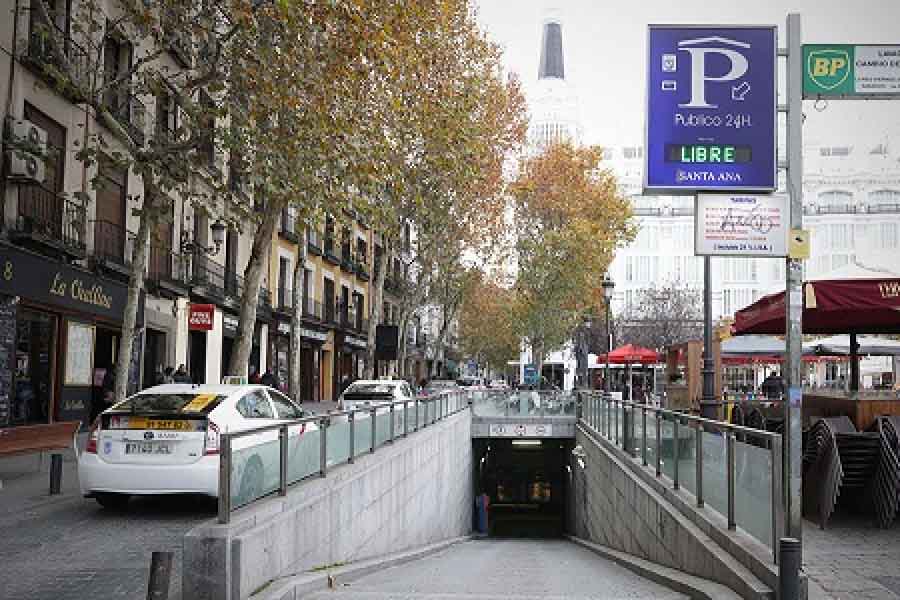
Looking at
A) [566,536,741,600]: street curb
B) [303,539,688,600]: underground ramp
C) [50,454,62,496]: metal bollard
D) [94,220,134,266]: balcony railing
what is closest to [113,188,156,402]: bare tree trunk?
[50,454,62,496]: metal bollard

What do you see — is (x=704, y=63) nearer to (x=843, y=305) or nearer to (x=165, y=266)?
(x=843, y=305)

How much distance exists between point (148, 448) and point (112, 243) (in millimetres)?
13795

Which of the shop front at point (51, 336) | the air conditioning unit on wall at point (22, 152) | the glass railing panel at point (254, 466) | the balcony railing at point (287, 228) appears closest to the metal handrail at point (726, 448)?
the glass railing panel at point (254, 466)


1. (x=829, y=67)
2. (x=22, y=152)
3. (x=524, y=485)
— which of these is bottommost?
(x=524, y=485)

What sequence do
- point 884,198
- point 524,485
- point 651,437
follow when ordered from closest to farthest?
point 651,437, point 524,485, point 884,198

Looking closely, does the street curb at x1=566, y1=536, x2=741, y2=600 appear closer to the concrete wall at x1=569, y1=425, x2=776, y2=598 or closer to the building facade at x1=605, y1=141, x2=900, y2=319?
the concrete wall at x1=569, y1=425, x2=776, y2=598

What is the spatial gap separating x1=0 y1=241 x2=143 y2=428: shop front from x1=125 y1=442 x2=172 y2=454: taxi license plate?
906 cm

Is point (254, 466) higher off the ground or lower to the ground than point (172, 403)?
lower

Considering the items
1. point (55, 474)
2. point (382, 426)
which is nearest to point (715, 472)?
point (382, 426)

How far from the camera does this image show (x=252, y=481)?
22.8 feet

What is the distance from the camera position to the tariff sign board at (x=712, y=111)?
777 cm

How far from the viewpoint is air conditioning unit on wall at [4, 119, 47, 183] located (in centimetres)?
1691

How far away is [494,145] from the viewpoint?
33.1 m

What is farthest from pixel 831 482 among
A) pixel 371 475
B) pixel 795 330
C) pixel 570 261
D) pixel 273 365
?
pixel 570 261
